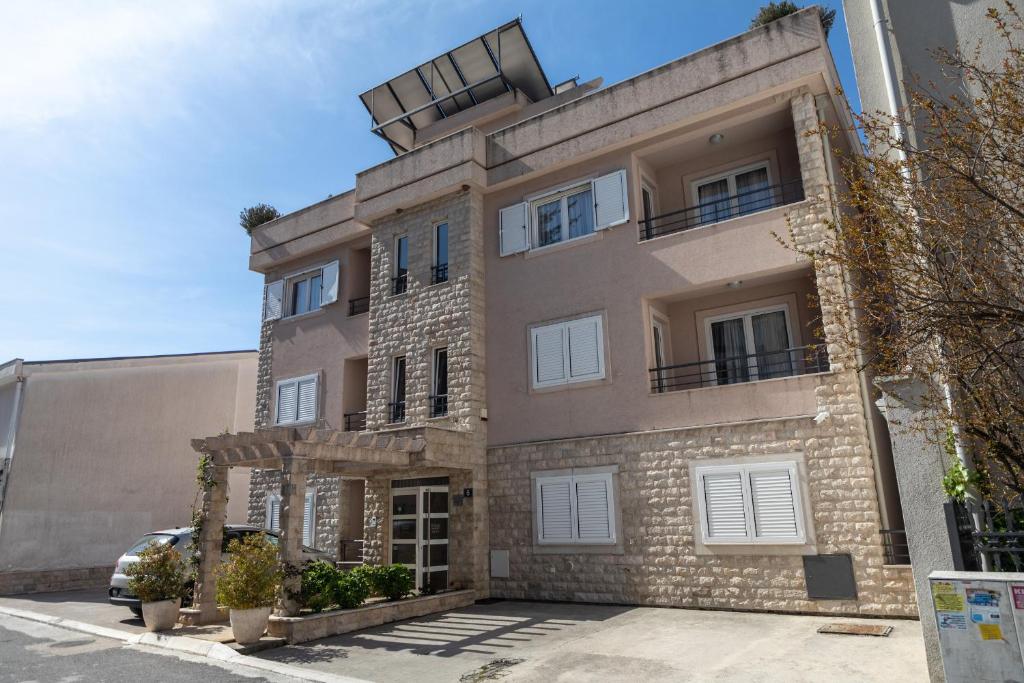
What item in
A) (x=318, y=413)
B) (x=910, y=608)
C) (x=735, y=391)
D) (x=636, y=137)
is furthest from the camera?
(x=318, y=413)

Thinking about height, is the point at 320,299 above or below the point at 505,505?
above

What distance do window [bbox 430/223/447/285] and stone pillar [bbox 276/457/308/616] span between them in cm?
604

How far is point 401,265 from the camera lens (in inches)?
638

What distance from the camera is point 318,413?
17.1 metres

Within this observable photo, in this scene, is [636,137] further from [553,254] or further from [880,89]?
[880,89]

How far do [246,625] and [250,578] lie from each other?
0.60 meters

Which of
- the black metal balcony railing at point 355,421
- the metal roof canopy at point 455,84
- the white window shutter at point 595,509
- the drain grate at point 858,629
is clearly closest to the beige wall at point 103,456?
the black metal balcony railing at point 355,421

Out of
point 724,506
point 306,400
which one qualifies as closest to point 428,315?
point 306,400

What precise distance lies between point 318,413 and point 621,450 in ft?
27.1

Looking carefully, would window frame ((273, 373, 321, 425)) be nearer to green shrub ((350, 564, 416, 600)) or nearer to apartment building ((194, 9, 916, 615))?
apartment building ((194, 9, 916, 615))

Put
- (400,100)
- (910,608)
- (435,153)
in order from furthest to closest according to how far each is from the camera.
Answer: (400,100) → (435,153) → (910,608)

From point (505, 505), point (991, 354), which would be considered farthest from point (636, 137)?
point (991, 354)

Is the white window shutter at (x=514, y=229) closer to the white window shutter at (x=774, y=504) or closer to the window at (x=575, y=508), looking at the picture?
the window at (x=575, y=508)

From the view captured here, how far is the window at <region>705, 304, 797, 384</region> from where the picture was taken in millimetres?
12266
